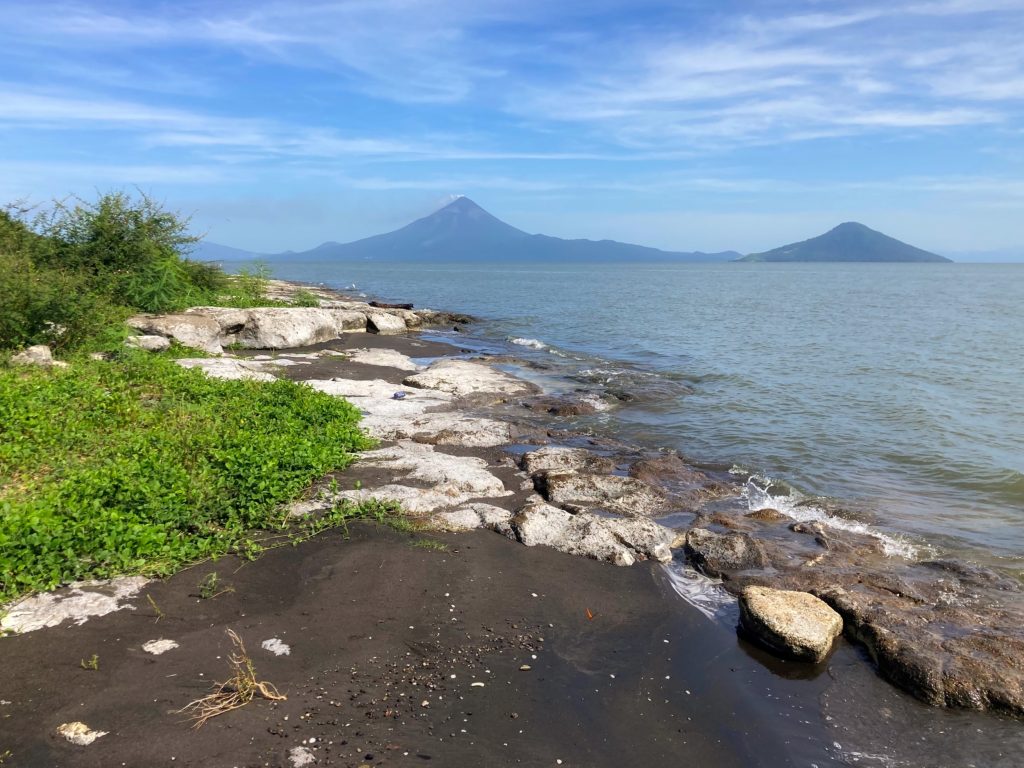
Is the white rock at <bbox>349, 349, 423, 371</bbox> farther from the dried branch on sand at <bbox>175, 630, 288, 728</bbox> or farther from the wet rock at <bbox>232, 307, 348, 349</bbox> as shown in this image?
the dried branch on sand at <bbox>175, 630, 288, 728</bbox>

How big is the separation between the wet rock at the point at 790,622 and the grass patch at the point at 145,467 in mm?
5354

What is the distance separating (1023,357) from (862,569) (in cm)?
3048

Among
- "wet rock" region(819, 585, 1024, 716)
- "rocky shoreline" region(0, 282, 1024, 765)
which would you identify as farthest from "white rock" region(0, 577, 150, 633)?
"wet rock" region(819, 585, 1024, 716)

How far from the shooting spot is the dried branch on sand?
5832 mm

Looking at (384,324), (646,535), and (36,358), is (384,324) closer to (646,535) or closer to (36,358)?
(36,358)

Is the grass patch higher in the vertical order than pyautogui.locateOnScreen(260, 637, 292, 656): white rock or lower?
higher

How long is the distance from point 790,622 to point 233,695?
600 centimetres

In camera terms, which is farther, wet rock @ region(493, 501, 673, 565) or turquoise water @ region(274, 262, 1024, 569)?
turquoise water @ region(274, 262, 1024, 569)

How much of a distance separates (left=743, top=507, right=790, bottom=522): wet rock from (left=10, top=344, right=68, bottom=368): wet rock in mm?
15959

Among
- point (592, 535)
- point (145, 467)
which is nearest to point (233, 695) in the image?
point (145, 467)

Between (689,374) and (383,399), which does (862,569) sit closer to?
(383,399)

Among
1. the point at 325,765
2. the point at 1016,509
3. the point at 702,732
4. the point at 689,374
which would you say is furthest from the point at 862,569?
the point at 689,374

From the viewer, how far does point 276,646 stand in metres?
6.91

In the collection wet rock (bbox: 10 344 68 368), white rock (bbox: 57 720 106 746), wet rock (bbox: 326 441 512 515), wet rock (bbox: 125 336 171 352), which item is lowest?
white rock (bbox: 57 720 106 746)
